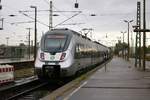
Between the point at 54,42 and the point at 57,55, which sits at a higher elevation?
the point at 54,42

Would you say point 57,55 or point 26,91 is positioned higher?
point 57,55

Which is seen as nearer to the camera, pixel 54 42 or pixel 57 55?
pixel 57 55

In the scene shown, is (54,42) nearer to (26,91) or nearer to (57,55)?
(57,55)

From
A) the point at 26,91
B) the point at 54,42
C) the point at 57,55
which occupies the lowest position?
the point at 26,91

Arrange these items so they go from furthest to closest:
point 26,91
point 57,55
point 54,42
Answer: point 54,42
point 57,55
point 26,91

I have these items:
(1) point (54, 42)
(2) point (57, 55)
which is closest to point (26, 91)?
(2) point (57, 55)

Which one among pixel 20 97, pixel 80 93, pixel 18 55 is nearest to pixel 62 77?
pixel 20 97

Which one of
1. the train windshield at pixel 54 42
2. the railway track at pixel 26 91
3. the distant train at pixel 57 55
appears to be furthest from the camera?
the train windshield at pixel 54 42

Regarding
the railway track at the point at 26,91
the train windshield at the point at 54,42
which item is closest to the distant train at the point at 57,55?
the train windshield at the point at 54,42

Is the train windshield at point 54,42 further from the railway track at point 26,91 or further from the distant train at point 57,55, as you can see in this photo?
the railway track at point 26,91

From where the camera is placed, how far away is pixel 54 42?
23922 millimetres

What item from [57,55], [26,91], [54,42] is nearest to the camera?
[26,91]

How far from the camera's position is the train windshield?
23516 mm

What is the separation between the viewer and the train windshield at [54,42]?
23516 mm
